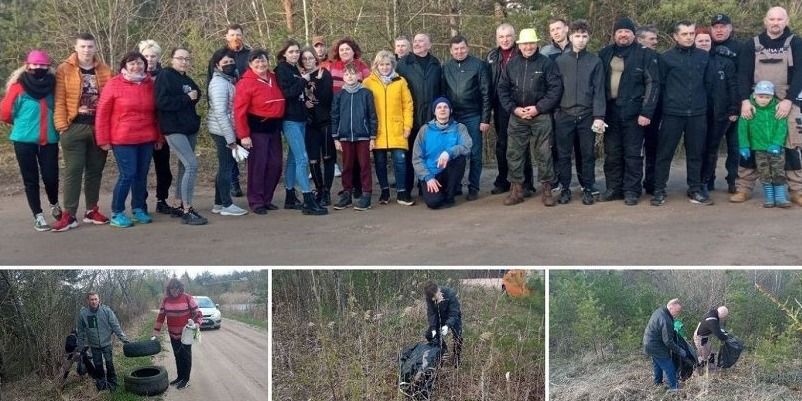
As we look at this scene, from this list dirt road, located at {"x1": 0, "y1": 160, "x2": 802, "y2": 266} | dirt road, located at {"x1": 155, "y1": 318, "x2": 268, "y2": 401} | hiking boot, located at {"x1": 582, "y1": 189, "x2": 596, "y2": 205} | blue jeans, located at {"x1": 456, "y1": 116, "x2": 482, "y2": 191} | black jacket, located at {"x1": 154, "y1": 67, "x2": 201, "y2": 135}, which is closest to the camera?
dirt road, located at {"x1": 155, "y1": 318, "x2": 268, "y2": 401}

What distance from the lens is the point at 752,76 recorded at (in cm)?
721

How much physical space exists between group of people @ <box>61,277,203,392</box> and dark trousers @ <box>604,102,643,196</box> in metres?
4.62

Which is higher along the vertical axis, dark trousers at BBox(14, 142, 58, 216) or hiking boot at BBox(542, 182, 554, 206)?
dark trousers at BBox(14, 142, 58, 216)

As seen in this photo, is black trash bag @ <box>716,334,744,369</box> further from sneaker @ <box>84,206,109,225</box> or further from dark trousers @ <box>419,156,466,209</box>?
sneaker @ <box>84,206,109,225</box>

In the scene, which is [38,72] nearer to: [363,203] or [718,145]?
[363,203]

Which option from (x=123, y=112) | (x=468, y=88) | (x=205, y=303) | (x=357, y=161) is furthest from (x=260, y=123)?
(x=205, y=303)

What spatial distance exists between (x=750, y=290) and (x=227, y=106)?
15.3 ft

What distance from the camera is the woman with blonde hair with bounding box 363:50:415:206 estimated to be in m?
7.40

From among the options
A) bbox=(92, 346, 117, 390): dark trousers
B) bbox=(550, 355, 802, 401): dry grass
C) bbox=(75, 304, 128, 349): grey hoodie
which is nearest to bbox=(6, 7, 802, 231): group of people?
bbox=(75, 304, 128, 349): grey hoodie

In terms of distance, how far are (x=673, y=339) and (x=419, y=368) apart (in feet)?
5.25

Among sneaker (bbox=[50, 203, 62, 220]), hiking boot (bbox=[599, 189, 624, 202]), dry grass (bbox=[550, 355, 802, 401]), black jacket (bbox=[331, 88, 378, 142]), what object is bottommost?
dry grass (bbox=[550, 355, 802, 401])

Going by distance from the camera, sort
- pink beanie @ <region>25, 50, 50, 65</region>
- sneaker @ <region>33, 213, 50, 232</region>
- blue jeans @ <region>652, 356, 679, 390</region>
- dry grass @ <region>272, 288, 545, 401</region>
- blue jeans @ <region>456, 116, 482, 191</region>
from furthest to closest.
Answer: blue jeans @ <region>456, 116, 482, 191</region> < sneaker @ <region>33, 213, 50, 232</region> < pink beanie @ <region>25, 50, 50, 65</region> < blue jeans @ <region>652, 356, 679, 390</region> < dry grass @ <region>272, 288, 545, 401</region>

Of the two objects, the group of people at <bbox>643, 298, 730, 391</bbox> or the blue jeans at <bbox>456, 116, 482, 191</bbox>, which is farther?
the blue jeans at <bbox>456, 116, 482, 191</bbox>

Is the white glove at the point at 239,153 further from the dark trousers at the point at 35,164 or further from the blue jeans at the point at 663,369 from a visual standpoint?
the blue jeans at the point at 663,369
